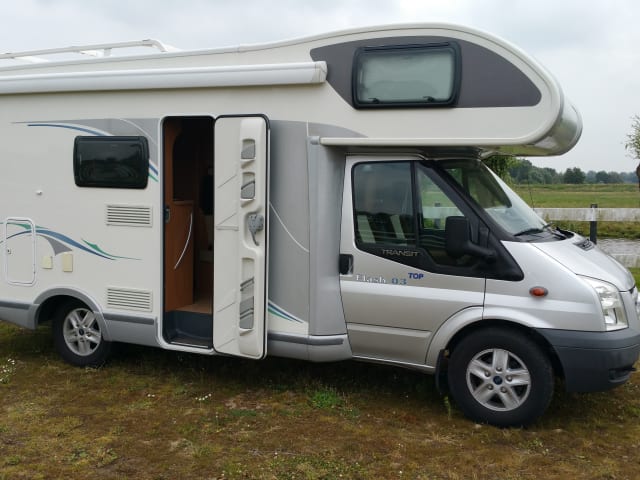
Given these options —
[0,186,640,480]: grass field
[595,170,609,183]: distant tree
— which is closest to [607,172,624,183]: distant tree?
[595,170,609,183]: distant tree

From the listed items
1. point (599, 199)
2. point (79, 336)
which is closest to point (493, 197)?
point (79, 336)

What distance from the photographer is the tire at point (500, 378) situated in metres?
4.83

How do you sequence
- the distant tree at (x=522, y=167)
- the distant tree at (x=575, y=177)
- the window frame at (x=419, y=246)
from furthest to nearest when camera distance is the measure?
the distant tree at (x=575, y=177) < the distant tree at (x=522, y=167) < the window frame at (x=419, y=246)

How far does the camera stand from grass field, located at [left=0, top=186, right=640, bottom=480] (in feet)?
14.4

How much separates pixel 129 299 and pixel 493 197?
3301mm

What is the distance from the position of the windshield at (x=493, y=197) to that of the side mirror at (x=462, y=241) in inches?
10.8

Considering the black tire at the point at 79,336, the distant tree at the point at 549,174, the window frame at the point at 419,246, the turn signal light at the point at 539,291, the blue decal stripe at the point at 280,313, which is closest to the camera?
the turn signal light at the point at 539,291

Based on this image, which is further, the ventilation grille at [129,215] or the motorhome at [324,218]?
the ventilation grille at [129,215]

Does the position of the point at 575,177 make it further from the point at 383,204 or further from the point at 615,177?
the point at 383,204

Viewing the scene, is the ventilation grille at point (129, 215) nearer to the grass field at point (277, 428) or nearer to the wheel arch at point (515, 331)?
the grass field at point (277, 428)

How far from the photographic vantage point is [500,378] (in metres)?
4.96

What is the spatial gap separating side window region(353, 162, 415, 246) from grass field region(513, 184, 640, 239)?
10.7 metres

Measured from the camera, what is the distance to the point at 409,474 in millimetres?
4289

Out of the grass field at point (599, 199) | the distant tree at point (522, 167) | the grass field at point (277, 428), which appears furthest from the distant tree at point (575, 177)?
the grass field at point (277, 428)
